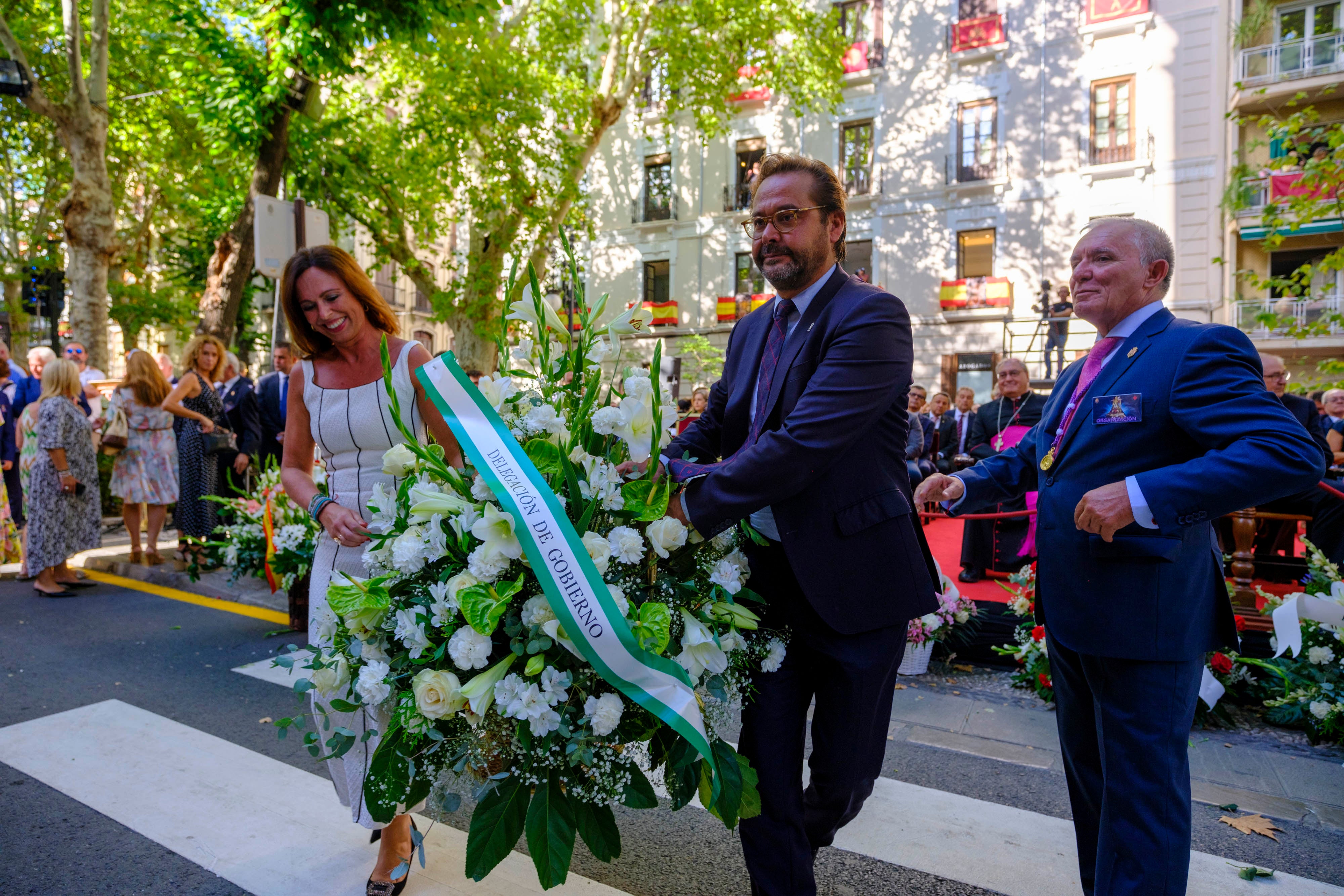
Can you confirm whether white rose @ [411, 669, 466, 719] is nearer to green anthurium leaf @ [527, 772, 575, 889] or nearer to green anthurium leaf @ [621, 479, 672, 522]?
green anthurium leaf @ [527, 772, 575, 889]

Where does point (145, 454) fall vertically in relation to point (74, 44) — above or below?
below

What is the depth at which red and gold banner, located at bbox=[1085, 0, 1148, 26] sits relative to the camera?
2014cm

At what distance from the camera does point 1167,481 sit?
186 centimetres

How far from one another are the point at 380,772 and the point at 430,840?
131 cm

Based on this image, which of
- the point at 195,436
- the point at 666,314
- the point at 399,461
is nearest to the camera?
the point at 399,461

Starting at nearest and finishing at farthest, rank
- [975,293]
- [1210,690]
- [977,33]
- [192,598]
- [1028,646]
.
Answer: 1. [1210,690]
2. [1028,646]
3. [192,598]
4. [977,33]
5. [975,293]

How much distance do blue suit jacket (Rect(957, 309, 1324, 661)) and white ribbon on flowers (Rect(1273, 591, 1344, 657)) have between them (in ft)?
6.03

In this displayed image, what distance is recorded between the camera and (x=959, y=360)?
2255 cm

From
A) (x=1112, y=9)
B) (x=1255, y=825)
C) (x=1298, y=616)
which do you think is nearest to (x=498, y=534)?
(x=1255, y=825)

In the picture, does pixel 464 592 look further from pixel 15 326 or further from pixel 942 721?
pixel 15 326

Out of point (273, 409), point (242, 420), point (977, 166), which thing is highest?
point (977, 166)

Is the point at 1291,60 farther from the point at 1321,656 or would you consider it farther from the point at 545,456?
the point at 545,456

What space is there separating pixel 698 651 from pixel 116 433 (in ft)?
24.5

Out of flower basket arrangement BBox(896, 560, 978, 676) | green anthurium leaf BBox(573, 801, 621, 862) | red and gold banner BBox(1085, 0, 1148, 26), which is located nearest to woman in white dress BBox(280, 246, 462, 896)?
green anthurium leaf BBox(573, 801, 621, 862)
